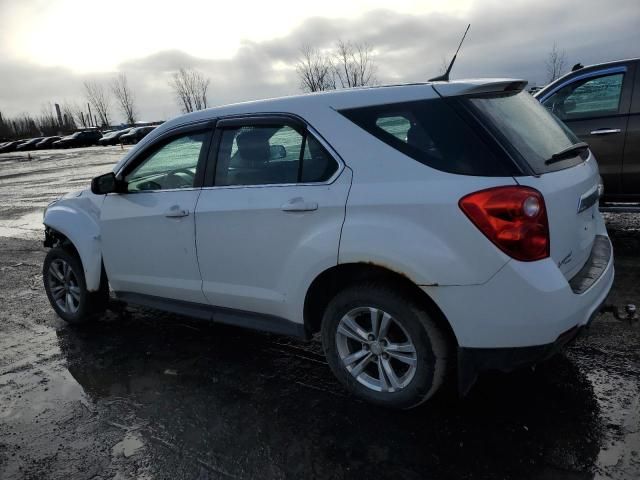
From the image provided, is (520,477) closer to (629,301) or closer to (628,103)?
(629,301)

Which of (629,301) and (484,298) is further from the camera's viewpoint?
(629,301)

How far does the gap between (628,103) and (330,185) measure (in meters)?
4.41

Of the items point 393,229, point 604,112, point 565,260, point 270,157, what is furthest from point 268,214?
point 604,112

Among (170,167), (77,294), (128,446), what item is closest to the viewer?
(128,446)

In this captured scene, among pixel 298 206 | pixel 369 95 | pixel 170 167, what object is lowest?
pixel 298 206

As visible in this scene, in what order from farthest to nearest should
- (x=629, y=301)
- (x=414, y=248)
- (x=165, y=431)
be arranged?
(x=629, y=301) → (x=165, y=431) → (x=414, y=248)

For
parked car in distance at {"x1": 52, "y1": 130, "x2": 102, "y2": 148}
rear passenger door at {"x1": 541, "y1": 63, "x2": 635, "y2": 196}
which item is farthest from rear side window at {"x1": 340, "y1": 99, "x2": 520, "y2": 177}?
parked car in distance at {"x1": 52, "y1": 130, "x2": 102, "y2": 148}

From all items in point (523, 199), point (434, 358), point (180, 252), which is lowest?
point (434, 358)

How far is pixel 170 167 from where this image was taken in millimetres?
4090

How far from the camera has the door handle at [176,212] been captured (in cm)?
365

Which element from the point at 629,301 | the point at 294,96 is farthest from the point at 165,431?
the point at 629,301

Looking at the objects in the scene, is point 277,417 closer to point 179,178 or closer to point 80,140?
point 179,178

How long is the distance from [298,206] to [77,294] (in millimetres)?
2812

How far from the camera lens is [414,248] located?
2.65m
